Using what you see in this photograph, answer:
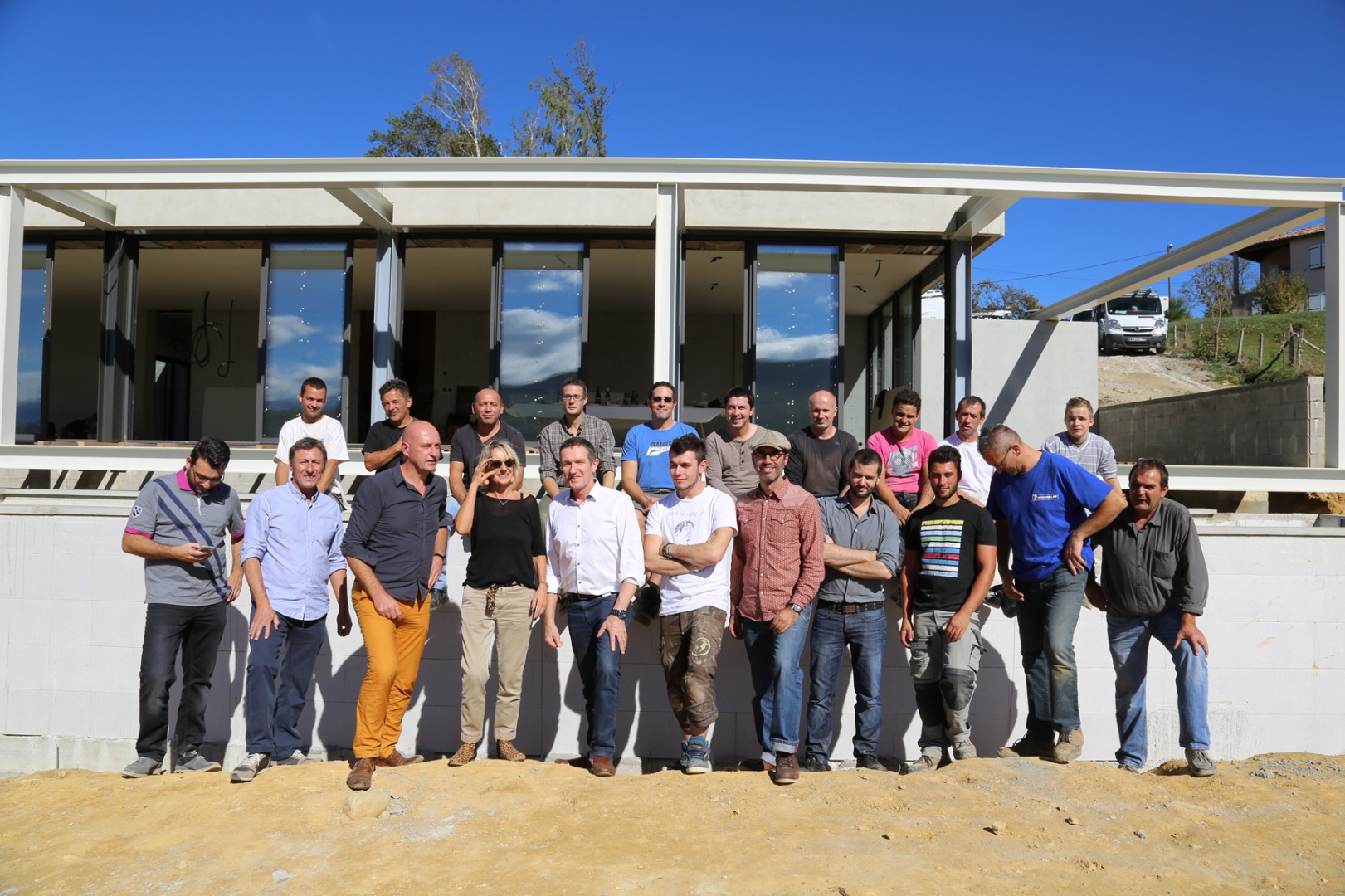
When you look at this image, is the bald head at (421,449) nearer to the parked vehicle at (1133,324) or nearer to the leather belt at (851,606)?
the leather belt at (851,606)

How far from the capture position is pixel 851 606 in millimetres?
4836

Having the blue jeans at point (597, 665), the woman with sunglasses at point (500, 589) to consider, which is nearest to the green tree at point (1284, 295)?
the blue jeans at point (597, 665)

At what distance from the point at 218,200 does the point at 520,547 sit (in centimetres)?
725

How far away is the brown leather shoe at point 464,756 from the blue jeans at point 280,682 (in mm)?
888

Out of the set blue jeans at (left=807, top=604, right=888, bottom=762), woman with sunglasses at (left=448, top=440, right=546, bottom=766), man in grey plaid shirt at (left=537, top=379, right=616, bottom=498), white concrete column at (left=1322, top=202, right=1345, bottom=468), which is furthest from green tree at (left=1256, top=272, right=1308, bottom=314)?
woman with sunglasses at (left=448, top=440, right=546, bottom=766)

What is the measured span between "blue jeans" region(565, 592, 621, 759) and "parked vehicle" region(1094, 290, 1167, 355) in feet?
76.4

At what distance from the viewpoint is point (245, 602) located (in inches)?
230

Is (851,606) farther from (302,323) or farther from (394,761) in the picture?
(302,323)

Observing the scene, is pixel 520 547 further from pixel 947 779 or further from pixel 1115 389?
pixel 1115 389

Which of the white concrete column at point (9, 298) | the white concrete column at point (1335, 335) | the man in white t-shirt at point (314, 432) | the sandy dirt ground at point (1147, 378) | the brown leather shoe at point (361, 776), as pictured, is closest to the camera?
the brown leather shoe at point (361, 776)

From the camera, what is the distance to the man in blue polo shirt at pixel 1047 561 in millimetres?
4848

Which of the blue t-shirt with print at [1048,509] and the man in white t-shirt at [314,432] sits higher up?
the man in white t-shirt at [314,432]

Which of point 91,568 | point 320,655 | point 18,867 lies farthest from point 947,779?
point 91,568

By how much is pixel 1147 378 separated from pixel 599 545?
22960mm
